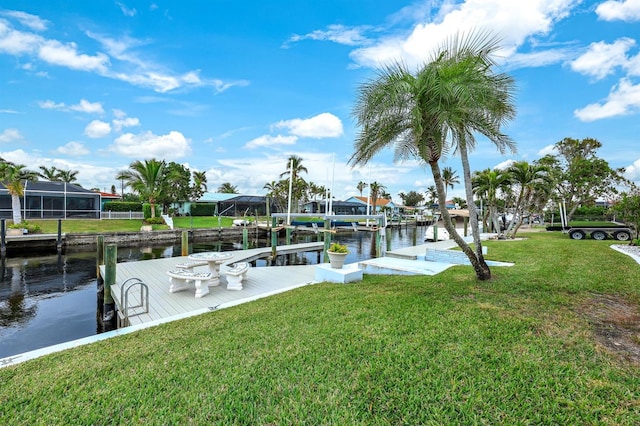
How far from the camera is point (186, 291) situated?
7.72 m

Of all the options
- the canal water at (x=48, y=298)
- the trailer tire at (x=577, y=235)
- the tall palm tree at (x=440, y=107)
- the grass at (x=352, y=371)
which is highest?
the tall palm tree at (x=440, y=107)

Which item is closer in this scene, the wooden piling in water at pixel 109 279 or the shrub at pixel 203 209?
the wooden piling in water at pixel 109 279

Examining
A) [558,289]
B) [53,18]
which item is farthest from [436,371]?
[53,18]

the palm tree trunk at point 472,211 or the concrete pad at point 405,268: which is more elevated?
the palm tree trunk at point 472,211

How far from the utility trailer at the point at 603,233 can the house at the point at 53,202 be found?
39.0 metres

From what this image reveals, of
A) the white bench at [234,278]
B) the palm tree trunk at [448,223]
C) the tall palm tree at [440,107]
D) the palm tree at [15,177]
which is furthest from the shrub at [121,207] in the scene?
the palm tree trunk at [448,223]

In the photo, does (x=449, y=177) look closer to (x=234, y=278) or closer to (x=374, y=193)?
(x=374, y=193)

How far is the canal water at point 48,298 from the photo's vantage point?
696 cm

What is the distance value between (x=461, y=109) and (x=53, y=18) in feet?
46.5

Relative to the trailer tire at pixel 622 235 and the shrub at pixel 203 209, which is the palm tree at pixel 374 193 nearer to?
the shrub at pixel 203 209

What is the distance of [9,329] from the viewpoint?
724 cm

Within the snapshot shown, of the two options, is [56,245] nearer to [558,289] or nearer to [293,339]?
[293,339]

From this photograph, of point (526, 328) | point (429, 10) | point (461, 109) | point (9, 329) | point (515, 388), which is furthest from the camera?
point (429, 10)

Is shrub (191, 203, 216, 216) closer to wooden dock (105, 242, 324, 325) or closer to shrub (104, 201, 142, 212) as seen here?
shrub (104, 201, 142, 212)
